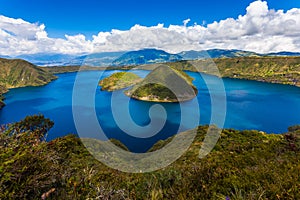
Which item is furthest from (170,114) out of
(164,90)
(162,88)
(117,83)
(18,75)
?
(18,75)

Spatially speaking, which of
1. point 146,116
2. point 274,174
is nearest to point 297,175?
point 274,174

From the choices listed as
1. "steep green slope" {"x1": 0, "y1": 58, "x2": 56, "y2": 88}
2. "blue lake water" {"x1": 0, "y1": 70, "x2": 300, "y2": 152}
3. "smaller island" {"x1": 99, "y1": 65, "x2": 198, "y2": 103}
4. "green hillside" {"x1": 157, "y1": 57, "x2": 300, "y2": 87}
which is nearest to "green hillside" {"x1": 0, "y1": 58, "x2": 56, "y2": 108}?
"steep green slope" {"x1": 0, "y1": 58, "x2": 56, "y2": 88}

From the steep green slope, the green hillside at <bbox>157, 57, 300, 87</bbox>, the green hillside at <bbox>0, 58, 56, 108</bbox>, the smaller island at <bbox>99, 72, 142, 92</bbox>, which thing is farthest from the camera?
the steep green slope

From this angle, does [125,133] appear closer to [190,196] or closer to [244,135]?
[244,135]

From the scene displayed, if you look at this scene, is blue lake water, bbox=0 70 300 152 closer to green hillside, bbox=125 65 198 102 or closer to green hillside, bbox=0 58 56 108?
green hillside, bbox=125 65 198 102

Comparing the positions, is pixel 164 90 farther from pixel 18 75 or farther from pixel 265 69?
pixel 18 75

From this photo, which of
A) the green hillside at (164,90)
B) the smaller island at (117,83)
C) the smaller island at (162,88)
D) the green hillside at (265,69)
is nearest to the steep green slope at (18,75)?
the smaller island at (117,83)

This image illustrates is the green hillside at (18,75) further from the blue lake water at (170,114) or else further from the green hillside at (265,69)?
the green hillside at (265,69)

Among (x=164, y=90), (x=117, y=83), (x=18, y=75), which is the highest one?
(x=18, y=75)

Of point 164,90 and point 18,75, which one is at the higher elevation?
point 18,75

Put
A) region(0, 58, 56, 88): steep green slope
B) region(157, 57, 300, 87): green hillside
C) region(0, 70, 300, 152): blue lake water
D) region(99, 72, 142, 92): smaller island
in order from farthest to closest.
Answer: region(0, 58, 56, 88): steep green slope < region(157, 57, 300, 87): green hillside < region(99, 72, 142, 92): smaller island < region(0, 70, 300, 152): blue lake water
